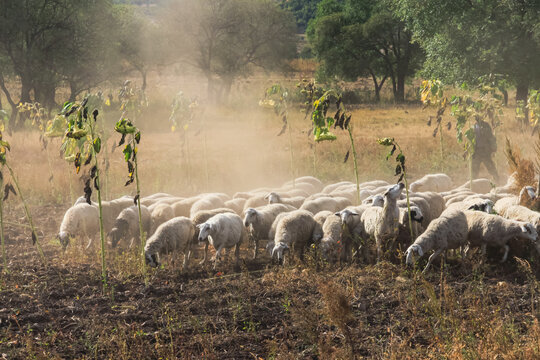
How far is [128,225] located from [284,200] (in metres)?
3.37

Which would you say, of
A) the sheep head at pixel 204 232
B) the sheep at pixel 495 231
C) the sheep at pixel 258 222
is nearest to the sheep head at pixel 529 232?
the sheep at pixel 495 231

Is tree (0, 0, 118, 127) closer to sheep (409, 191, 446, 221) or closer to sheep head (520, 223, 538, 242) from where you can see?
sheep (409, 191, 446, 221)

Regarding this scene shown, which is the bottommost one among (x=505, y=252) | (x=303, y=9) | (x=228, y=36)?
(x=505, y=252)

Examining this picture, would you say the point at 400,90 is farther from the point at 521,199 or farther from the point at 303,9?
the point at 303,9

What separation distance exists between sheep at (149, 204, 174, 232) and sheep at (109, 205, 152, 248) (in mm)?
216

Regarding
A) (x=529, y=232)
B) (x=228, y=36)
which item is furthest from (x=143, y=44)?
(x=529, y=232)

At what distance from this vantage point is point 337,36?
53062 millimetres

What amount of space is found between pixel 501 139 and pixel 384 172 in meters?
6.24

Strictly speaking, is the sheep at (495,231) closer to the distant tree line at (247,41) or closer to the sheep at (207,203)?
the sheep at (207,203)

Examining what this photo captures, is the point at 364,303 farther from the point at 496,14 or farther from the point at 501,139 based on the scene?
the point at 496,14

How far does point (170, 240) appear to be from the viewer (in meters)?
9.98

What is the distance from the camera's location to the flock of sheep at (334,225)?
898 cm

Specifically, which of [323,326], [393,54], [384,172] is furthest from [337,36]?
[323,326]

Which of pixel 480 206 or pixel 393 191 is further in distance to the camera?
pixel 480 206
